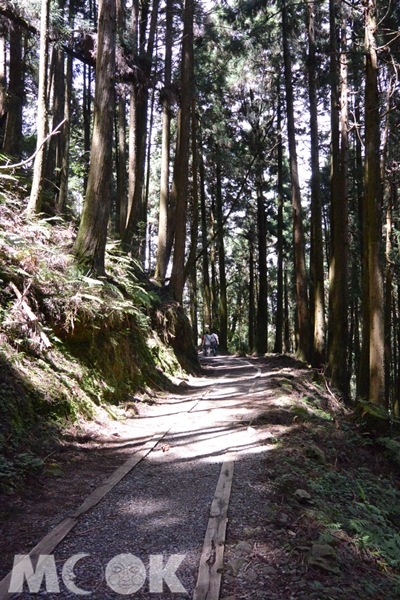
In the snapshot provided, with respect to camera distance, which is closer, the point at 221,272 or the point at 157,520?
the point at 157,520

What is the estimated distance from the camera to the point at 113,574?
330cm

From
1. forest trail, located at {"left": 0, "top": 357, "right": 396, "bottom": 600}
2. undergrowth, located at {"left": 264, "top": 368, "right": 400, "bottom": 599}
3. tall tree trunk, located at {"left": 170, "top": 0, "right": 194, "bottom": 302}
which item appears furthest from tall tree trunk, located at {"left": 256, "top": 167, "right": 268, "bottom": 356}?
forest trail, located at {"left": 0, "top": 357, "right": 396, "bottom": 600}

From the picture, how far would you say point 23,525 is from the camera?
4016 millimetres

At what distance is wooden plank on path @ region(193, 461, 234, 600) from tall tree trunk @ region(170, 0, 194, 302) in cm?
1258

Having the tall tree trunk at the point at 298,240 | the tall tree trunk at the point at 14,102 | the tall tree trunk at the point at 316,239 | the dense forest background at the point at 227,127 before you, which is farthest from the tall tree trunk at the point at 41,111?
the tall tree trunk at the point at 298,240

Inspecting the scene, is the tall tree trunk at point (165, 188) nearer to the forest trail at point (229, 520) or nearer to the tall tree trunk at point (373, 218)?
the tall tree trunk at point (373, 218)

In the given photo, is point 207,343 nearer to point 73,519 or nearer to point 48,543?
point 73,519

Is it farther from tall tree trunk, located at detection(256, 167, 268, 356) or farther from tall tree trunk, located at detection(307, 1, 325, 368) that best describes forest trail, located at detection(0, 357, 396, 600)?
tall tree trunk, located at detection(256, 167, 268, 356)

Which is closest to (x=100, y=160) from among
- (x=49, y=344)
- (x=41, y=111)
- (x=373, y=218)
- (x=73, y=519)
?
(x=41, y=111)

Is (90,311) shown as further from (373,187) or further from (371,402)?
(373,187)

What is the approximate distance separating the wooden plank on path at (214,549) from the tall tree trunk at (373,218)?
6.71m

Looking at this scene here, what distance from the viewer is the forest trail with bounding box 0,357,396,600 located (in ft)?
10.7

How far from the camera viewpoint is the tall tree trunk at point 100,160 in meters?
9.62

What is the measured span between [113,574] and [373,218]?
962 cm
